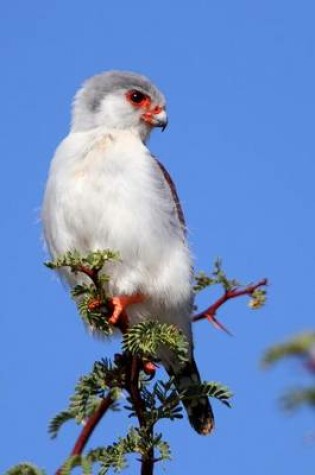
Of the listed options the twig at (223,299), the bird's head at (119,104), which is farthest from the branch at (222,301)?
the bird's head at (119,104)

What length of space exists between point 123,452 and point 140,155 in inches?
131

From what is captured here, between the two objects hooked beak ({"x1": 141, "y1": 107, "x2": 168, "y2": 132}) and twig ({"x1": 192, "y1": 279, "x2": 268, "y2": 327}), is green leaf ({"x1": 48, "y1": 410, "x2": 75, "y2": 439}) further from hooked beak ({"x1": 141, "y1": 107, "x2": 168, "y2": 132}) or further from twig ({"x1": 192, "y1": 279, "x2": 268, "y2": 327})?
hooked beak ({"x1": 141, "y1": 107, "x2": 168, "y2": 132})

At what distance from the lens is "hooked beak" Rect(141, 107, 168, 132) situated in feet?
Result: 20.8

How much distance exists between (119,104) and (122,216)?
1.48m

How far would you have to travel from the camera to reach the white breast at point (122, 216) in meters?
5.16

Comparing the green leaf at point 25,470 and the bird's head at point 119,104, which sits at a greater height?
the bird's head at point 119,104

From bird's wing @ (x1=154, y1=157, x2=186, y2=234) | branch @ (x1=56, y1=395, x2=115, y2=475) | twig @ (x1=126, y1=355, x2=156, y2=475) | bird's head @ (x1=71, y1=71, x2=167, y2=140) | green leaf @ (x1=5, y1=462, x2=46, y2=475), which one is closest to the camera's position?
green leaf @ (x1=5, y1=462, x2=46, y2=475)

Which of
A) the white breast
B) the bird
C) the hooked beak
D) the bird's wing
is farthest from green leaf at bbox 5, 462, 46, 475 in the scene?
the hooked beak

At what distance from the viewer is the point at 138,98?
21.0ft

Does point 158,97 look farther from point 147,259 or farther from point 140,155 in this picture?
point 147,259

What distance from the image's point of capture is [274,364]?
0.74m

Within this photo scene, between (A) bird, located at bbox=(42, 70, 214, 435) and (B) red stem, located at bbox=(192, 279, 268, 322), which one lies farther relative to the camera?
(A) bird, located at bbox=(42, 70, 214, 435)

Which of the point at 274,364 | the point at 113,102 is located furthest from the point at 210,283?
the point at 113,102

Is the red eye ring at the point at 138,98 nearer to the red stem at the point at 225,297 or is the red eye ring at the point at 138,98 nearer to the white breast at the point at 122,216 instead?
the white breast at the point at 122,216
